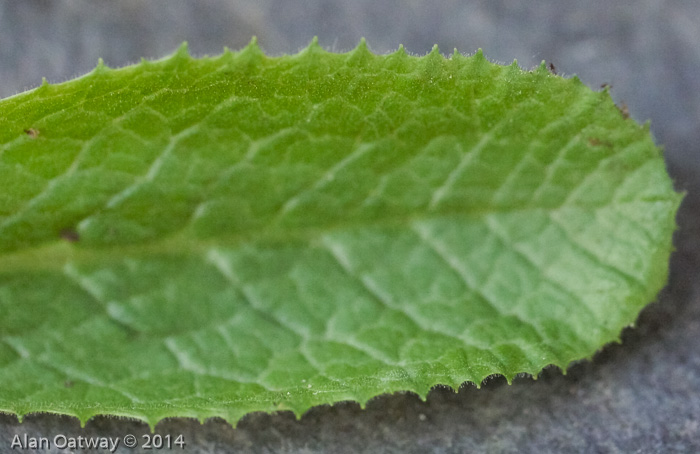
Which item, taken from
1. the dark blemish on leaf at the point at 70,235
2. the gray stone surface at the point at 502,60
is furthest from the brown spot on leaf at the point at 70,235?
the gray stone surface at the point at 502,60

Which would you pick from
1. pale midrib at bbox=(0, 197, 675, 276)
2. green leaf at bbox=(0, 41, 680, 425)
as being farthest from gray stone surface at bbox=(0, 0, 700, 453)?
pale midrib at bbox=(0, 197, 675, 276)

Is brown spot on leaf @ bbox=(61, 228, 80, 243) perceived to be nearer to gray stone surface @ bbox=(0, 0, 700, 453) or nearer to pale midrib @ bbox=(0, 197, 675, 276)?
pale midrib @ bbox=(0, 197, 675, 276)

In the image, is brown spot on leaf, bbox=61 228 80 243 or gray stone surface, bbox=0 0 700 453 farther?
gray stone surface, bbox=0 0 700 453

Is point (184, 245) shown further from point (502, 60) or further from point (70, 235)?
point (502, 60)

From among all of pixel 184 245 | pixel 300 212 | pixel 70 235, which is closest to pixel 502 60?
pixel 300 212

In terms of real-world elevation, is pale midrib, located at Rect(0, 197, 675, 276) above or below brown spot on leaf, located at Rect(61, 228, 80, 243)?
below

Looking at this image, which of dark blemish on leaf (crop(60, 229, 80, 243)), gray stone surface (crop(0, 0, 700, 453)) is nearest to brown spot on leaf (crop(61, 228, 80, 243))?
dark blemish on leaf (crop(60, 229, 80, 243))
